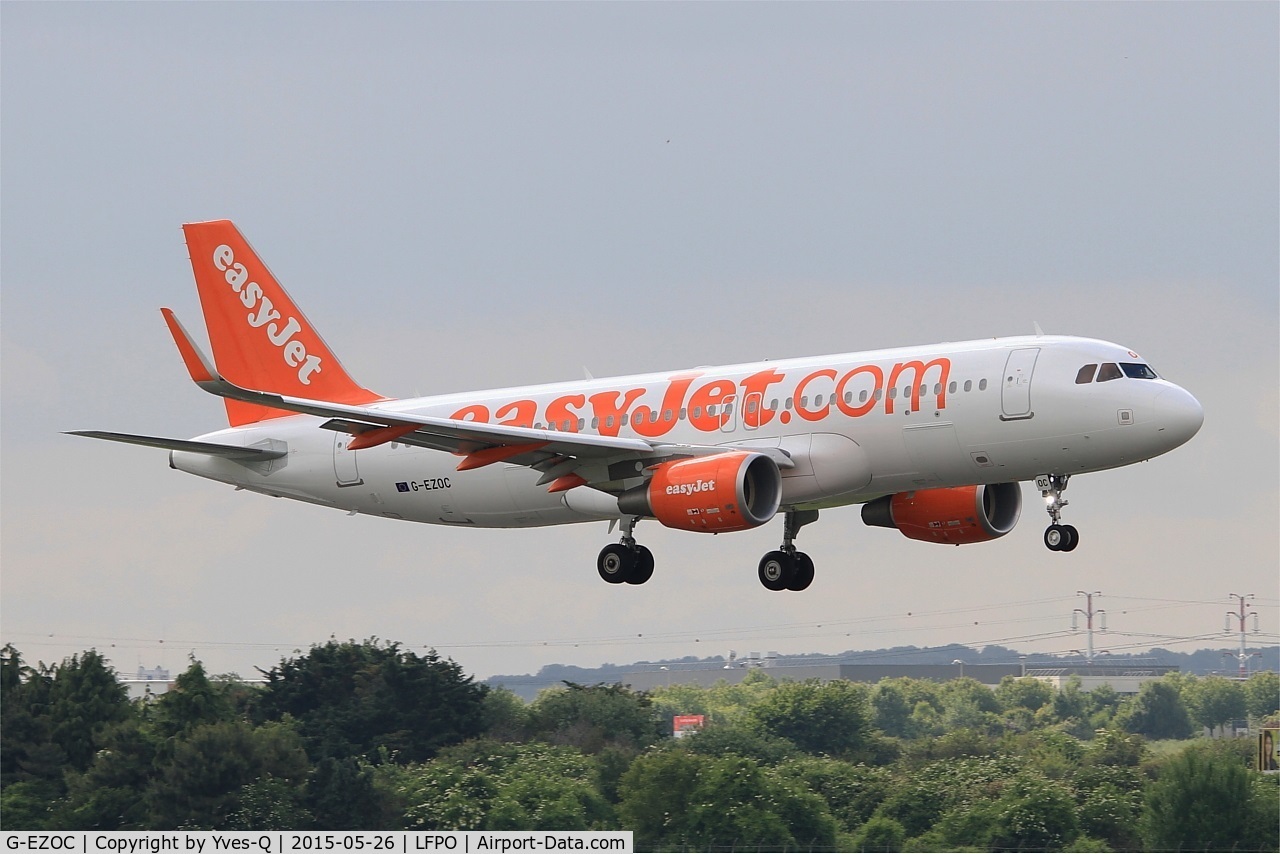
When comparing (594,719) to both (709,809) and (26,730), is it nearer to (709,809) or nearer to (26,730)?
(709,809)

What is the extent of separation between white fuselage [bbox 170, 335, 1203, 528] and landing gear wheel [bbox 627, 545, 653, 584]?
1.87 meters

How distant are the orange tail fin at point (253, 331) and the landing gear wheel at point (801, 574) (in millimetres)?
14585

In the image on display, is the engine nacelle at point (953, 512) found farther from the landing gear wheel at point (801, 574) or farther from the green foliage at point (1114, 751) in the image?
the green foliage at point (1114, 751)

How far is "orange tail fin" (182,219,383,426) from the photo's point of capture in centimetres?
6022

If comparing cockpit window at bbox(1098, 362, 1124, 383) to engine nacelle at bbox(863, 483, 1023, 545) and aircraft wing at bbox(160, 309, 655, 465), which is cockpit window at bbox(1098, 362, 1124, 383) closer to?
engine nacelle at bbox(863, 483, 1023, 545)

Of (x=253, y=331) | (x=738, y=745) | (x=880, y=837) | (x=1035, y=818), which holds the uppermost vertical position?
(x=253, y=331)

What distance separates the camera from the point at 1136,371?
45500mm

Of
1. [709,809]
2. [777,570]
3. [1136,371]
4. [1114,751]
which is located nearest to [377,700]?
Answer: [709,809]

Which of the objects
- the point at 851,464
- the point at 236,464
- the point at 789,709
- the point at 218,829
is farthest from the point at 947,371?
the point at 789,709

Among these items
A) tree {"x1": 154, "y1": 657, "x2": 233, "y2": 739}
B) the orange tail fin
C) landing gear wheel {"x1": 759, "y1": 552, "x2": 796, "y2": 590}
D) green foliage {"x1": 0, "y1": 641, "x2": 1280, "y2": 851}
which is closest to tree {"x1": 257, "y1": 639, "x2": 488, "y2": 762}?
green foliage {"x1": 0, "y1": 641, "x2": 1280, "y2": 851}

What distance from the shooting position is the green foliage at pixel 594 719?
139000mm

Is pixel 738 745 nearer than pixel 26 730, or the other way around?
pixel 26 730

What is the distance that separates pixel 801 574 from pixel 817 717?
393ft

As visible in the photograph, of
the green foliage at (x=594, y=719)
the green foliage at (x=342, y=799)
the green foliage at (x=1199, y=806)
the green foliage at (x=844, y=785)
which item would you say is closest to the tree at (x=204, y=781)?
the green foliage at (x=342, y=799)
